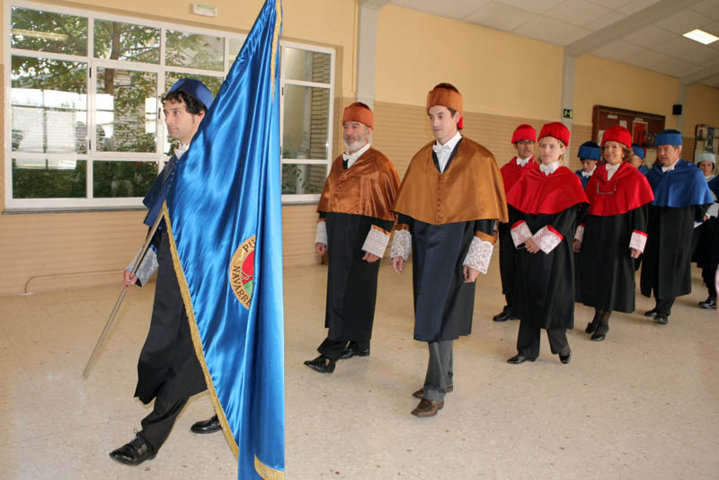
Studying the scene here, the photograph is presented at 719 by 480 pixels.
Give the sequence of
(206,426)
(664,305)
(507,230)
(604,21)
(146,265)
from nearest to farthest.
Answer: (146,265), (206,426), (507,230), (664,305), (604,21)

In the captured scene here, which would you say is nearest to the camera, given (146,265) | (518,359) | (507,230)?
(146,265)

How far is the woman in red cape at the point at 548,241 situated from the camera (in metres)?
3.60

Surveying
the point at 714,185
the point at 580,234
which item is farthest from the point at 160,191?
the point at 714,185

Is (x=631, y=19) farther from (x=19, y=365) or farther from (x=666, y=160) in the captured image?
(x=19, y=365)

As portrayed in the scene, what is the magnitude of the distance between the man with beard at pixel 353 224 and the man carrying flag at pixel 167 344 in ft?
4.28

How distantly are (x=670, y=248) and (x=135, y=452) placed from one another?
15.2 feet

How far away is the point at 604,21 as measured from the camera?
28.4 feet

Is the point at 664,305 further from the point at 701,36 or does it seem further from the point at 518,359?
the point at 701,36

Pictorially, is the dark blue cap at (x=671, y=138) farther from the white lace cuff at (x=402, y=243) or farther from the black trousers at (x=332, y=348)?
the black trousers at (x=332, y=348)

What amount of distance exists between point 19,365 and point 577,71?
31.4 ft

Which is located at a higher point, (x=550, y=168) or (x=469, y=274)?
(x=550, y=168)

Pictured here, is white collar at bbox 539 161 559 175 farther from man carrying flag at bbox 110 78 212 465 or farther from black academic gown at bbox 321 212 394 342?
man carrying flag at bbox 110 78 212 465

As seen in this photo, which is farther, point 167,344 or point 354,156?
point 354,156

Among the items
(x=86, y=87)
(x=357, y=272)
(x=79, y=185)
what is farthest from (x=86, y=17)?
(x=357, y=272)
